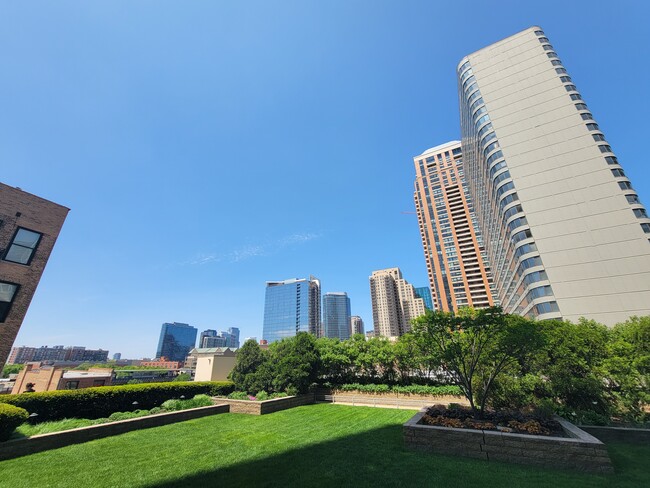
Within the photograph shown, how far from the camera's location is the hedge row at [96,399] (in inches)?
478

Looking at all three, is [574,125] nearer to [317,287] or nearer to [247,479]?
[247,479]

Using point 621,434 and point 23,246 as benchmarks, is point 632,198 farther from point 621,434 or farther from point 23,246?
point 23,246

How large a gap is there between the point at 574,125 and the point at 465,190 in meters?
54.0

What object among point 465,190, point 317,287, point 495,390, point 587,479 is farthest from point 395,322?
point 587,479

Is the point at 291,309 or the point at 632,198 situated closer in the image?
the point at 632,198

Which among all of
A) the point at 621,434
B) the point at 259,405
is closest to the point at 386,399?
the point at 259,405

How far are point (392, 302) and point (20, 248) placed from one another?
146 metres

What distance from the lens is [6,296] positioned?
1166 cm

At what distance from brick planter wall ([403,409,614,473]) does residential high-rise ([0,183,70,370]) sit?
16.4 meters

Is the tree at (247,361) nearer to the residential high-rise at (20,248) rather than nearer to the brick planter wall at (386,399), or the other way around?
the brick planter wall at (386,399)

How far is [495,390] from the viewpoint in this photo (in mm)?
14430

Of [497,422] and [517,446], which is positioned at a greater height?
[497,422]

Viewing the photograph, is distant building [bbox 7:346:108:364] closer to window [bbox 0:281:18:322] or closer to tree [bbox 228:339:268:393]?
tree [bbox 228:339:268:393]

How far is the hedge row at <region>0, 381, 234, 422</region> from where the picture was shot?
12133mm
